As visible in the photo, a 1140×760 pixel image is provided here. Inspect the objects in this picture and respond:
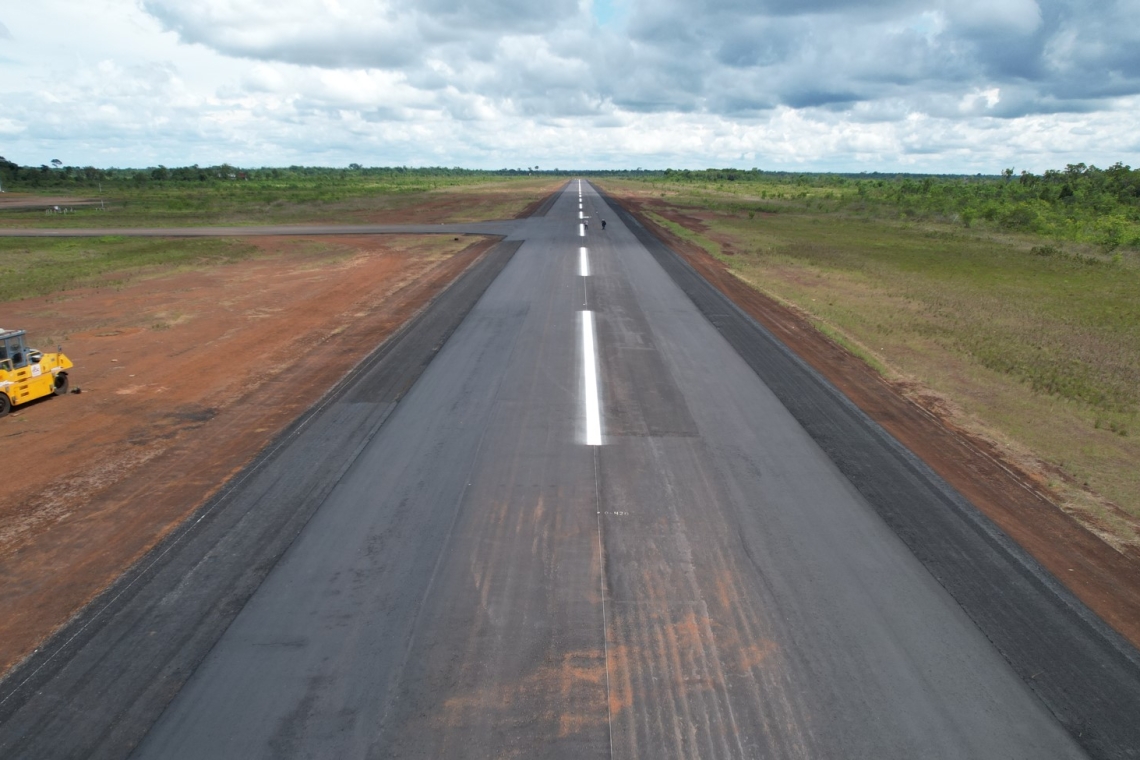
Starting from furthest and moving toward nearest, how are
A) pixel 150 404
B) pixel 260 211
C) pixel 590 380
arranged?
pixel 260 211 < pixel 590 380 < pixel 150 404

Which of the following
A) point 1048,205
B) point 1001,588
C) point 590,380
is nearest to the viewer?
point 1001,588

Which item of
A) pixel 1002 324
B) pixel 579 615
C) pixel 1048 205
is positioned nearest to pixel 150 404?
pixel 579 615

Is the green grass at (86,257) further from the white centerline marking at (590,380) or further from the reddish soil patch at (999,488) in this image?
the reddish soil patch at (999,488)

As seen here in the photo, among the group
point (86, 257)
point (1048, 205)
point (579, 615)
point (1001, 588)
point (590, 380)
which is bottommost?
point (1001, 588)

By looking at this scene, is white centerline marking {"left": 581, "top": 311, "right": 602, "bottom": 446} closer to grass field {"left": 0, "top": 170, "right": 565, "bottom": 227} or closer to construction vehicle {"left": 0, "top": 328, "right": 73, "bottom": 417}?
construction vehicle {"left": 0, "top": 328, "right": 73, "bottom": 417}

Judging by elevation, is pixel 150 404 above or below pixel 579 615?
above

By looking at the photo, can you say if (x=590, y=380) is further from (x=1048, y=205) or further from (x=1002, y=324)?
(x=1048, y=205)
